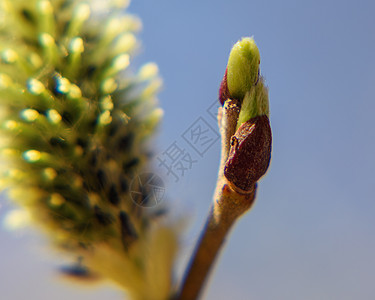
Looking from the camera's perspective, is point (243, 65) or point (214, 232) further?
point (214, 232)

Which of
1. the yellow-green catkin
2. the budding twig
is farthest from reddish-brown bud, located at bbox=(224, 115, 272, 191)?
the yellow-green catkin

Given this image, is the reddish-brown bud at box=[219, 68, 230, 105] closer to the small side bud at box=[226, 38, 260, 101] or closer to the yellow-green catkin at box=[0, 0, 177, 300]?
the small side bud at box=[226, 38, 260, 101]

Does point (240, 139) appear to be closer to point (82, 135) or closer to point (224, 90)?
point (224, 90)

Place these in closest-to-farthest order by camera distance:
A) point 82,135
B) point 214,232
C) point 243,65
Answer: point 243,65 < point 214,232 < point 82,135

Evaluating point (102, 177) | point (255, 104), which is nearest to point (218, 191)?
point (255, 104)

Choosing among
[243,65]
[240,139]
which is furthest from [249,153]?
[243,65]

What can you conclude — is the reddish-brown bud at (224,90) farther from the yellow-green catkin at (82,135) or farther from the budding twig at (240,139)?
the yellow-green catkin at (82,135)

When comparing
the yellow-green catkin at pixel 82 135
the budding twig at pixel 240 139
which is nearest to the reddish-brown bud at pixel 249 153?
the budding twig at pixel 240 139
